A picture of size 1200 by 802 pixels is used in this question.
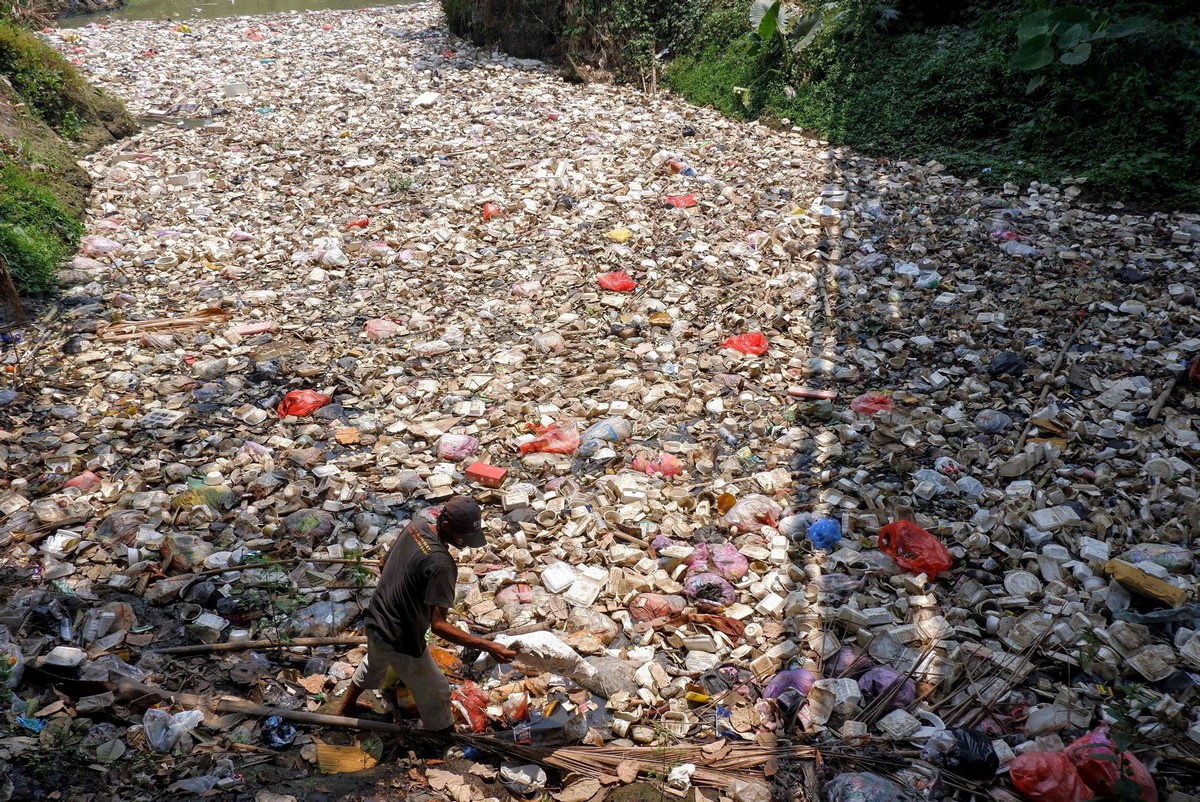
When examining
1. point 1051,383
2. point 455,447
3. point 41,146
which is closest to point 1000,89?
point 1051,383

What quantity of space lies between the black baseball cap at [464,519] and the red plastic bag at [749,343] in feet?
8.98

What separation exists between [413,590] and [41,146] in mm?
6733

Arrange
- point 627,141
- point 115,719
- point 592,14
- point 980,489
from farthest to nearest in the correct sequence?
point 592,14 < point 627,141 < point 980,489 < point 115,719

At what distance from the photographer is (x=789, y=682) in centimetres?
283

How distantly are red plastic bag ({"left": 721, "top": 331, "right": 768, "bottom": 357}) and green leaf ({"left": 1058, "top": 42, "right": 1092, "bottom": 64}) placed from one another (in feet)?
12.9

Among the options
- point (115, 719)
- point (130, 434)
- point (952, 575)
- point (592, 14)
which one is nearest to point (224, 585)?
point (115, 719)

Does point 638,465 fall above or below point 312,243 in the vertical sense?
below

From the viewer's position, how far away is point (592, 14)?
33.4 feet

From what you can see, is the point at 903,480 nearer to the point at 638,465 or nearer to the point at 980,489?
the point at 980,489

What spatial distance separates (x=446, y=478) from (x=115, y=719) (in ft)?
5.58

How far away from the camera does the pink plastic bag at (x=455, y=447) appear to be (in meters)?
4.05

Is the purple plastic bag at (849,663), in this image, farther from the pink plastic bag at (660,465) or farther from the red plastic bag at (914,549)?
the pink plastic bag at (660,465)

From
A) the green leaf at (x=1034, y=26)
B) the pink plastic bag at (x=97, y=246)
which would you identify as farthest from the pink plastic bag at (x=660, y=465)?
the green leaf at (x=1034, y=26)

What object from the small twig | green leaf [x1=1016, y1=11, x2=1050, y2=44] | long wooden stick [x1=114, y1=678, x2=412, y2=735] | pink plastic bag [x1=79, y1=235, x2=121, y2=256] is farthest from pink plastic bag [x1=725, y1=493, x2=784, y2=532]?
green leaf [x1=1016, y1=11, x2=1050, y2=44]
